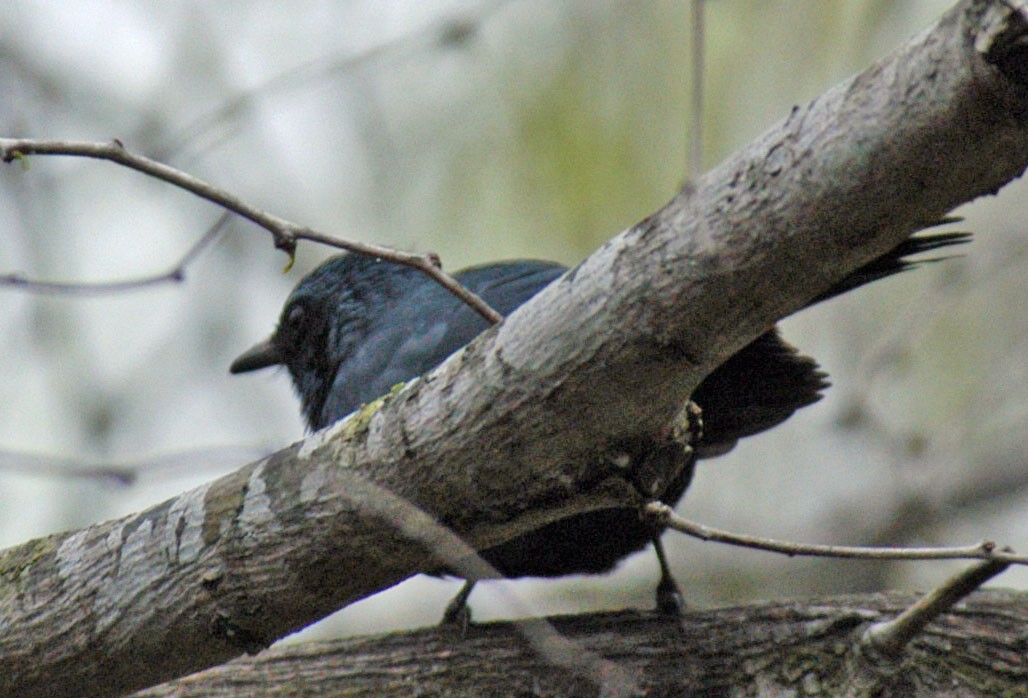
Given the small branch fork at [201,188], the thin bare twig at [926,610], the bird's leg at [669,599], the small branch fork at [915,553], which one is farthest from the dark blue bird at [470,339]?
the small branch fork at [201,188]

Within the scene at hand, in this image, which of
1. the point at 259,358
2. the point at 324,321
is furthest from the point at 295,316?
the point at 259,358

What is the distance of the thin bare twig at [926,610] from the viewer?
2.09 meters

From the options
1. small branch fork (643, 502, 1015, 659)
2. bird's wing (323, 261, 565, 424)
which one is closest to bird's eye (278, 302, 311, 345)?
bird's wing (323, 261, 565, 424)

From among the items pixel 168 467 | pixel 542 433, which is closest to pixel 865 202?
pixel 542 433

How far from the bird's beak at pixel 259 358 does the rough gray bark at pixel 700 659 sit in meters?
1.44

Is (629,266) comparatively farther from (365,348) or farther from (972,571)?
(365,348)

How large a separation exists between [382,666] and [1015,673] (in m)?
1.48

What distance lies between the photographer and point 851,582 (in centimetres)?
614

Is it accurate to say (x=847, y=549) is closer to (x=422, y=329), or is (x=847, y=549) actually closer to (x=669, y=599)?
(x=669, y=599)

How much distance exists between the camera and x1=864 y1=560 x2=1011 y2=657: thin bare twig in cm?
209

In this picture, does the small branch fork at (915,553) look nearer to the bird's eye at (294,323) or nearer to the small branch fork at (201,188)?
the small branch fork at (201,188)

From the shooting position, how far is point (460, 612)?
3.14 m

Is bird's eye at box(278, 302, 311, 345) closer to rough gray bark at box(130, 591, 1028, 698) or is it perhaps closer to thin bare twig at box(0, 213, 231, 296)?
thin bare twig at box(0, 213, 231, 296)

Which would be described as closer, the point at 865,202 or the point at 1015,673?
the point at 865,202
